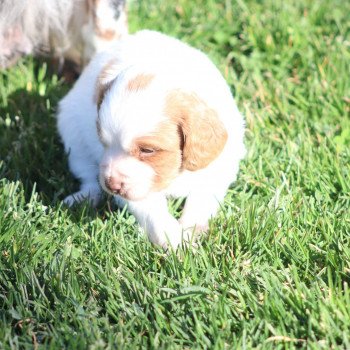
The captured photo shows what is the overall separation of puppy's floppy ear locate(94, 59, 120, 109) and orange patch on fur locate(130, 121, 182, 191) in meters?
0.33

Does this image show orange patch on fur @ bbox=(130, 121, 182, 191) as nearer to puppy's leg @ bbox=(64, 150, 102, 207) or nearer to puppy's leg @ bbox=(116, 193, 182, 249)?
puppy's leg @ bbox=(116, 193, 182, 249)

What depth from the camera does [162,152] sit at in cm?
328

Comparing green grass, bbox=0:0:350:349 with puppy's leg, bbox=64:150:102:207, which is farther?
puppy's leg, bbox=64:150:102:207

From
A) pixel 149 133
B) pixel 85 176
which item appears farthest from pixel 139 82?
pixel 85 176

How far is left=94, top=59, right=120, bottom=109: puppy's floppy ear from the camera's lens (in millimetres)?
3426

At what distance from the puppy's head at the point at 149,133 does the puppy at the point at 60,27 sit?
61.1 inches

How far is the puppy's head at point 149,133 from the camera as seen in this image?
125 inches

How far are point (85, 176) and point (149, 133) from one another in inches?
38.0

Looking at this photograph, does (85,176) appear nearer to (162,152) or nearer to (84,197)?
(84,197)

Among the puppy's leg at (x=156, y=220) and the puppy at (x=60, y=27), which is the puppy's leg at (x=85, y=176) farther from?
the puppy at (x=60, y=27)

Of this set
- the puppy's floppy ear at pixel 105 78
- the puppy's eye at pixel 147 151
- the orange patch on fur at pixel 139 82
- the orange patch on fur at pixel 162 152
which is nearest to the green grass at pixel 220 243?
the orange patch on fur at pixel 162 152

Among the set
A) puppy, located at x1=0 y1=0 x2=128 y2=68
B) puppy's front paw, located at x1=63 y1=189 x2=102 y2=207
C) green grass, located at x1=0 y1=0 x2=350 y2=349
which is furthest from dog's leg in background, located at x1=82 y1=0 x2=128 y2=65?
puppy's front paw, located at x1=63 y1=189 x2=102 y2=207

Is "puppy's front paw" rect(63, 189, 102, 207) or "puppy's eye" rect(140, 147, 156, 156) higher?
"puppy's eye" rect(140, 147, 156, 156)

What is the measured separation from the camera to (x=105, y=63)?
153 inches
